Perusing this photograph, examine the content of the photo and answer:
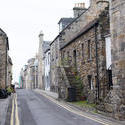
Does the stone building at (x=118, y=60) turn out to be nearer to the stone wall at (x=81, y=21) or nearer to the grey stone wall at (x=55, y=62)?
the stone wall at (x=81, y=21)

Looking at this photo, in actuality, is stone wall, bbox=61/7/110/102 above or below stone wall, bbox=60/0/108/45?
below

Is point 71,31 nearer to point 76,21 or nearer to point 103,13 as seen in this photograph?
point 76,21

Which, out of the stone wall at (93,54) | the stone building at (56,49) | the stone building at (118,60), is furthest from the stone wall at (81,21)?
the stone building at (118,60)

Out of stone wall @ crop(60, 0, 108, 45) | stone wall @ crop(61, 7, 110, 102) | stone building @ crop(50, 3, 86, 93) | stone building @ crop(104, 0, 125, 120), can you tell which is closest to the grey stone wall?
stone building @ crop(50, 3, 86, 93)

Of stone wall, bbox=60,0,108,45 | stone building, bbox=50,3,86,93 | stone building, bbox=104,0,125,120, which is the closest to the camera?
stone building, bbox=104,0,125,120

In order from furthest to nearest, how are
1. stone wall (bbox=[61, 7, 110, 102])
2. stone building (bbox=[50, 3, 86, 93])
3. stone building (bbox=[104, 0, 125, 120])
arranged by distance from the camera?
stone building (bbox=[50, 3, 86, 93]), stone wall (bbox=[61, 7, 110, 102]), stone building (bbox=[104, 0, 125, 120])

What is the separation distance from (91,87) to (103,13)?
20.5ft

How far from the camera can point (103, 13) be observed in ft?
59.3

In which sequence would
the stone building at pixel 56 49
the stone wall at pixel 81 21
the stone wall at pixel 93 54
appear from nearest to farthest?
the stone wall at pixel 93 54 < the stone wall at pixel 81 21 < the stone building at pixel 56 49

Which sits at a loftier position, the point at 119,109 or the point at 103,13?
the point at 103,13

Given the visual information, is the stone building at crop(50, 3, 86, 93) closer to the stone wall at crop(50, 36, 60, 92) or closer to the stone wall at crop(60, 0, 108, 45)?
the stone wall at crop(50, 36, 60, 92)

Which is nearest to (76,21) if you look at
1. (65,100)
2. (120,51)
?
(65,100)

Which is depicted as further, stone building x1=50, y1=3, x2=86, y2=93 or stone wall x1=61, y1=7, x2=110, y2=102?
stone building x1=50, y1=3, x2=86, y2=93

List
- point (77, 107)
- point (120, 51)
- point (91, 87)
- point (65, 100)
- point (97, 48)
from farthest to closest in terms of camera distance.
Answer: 1. point (65, 100)
2. point (91, 87)
3. point (97, 48)
4. point (77, 107)
5. point (120, 51)
